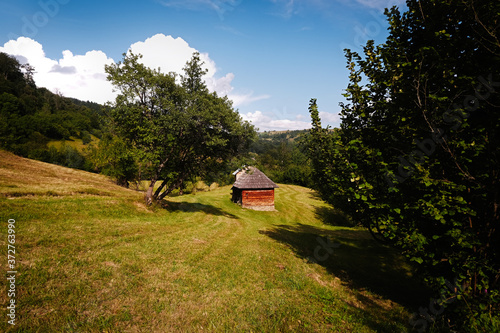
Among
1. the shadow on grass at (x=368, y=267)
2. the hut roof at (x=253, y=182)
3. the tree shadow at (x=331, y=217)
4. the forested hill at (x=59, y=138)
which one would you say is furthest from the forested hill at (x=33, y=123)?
the tree shadow at (x=331, y=217)

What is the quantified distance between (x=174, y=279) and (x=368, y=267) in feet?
39.1

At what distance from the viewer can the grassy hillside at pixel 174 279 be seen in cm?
594

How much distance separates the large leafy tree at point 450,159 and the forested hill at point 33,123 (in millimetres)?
48453

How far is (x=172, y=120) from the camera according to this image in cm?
1728

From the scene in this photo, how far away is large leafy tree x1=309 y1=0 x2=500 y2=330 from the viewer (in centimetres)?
584

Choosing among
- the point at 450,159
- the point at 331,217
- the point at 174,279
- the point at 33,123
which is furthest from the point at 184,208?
the point at 33,123

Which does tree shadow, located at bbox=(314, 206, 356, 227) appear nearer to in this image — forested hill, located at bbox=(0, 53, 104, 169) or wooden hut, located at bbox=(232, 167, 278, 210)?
wooden hut, located at bbox=(232, 167, 278, 210)

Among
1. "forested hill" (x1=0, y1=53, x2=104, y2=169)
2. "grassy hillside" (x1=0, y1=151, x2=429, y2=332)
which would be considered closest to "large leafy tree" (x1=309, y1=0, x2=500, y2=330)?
"grassy hillside" (x1=0, y1=151, x2=429, y2=332)

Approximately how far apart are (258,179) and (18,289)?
3404 centimetres

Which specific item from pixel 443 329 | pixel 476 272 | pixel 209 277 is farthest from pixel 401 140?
pixel 209 277

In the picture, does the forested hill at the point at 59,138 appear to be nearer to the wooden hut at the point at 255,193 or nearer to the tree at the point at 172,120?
the tree at the point at 172,120

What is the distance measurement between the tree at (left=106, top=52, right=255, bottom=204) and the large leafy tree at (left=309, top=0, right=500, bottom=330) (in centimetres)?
1278

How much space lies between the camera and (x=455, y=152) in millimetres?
6508

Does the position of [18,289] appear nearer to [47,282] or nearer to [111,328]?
[47,282]
